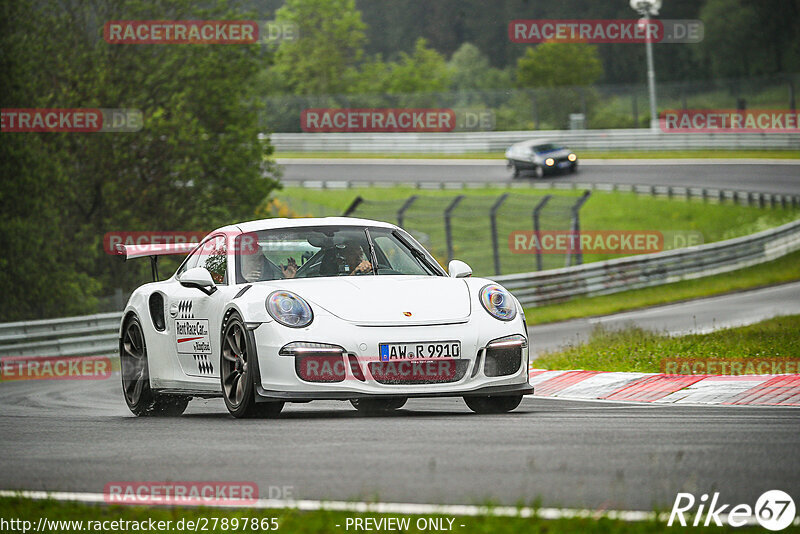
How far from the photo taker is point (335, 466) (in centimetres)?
588

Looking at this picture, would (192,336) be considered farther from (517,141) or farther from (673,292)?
(517,141)

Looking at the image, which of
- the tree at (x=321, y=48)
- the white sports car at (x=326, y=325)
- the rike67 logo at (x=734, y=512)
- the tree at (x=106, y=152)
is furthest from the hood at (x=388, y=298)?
the tree at (x=321, y=48)

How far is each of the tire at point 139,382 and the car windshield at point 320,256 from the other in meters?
1.51

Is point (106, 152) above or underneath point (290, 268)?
above

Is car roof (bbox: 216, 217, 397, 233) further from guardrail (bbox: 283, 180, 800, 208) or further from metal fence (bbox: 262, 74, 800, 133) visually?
metal fence (bbox: 262, 74, 800, 133)

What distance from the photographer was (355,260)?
9.20 m

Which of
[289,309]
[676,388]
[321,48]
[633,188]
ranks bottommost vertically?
[633,188]

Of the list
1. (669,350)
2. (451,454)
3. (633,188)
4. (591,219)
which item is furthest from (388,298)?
(633,188)

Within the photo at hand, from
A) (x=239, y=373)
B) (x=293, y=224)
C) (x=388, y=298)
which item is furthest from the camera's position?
(x=293, y=224)

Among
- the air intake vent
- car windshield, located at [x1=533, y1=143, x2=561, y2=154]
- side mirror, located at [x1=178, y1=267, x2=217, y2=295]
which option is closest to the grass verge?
car windshield, located at [x1=533, y1=143, x2=561, y2=154]

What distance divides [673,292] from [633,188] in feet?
49.0

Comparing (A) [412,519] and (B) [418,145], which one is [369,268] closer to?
(A) [412,519]

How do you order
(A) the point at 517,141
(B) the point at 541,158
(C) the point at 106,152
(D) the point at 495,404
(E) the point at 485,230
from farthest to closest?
(A) the point at 517,141 < (B) the point at 541,158 < (E) the point at 485,230 < (C) the point at 106,152 < (D) the point at 495,404

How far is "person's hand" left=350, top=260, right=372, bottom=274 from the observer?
360 inches
